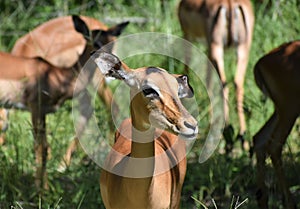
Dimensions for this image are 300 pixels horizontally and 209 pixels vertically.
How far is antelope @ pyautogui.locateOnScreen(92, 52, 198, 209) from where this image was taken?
134 inches

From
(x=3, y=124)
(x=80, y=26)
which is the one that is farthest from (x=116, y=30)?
(x=3, y=124)

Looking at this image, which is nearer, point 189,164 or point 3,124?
point 189,164

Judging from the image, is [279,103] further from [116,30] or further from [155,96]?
[116,30]

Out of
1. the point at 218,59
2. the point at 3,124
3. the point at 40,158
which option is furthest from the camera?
the point at 218,59

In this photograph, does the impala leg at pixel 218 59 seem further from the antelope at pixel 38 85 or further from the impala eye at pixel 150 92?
the impala eye at pixel 150 92

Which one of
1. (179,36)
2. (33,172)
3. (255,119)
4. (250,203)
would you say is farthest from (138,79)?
(179,36)

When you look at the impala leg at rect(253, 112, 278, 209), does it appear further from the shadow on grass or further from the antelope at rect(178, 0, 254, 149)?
the antelope at rect(178, 0, 254, 149)

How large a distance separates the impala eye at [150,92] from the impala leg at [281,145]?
5.39 feet

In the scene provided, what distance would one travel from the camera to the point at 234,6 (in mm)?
7250

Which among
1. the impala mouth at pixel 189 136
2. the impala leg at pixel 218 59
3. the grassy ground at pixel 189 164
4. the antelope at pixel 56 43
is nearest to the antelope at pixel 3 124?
the grassy ground at pixel 189 164

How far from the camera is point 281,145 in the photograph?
504 centimetres

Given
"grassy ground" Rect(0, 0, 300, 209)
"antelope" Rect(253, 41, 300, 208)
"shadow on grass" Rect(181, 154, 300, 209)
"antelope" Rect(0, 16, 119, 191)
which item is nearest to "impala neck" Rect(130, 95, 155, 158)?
"grassy ground" Rect(0, 0, 300, 209)

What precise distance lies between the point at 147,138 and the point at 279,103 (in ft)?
5.18

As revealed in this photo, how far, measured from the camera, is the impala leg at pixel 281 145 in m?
4.86
